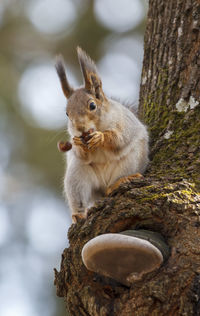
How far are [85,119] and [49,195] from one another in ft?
12.1

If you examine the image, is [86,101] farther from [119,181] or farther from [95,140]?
[119,181]

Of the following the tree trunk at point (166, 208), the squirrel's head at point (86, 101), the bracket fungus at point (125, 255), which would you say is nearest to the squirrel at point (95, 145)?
the squirrel's head at point (86, 101)

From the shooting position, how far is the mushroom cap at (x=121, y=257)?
62.6 inches

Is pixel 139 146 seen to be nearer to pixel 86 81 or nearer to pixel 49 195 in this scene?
pixel 86 81

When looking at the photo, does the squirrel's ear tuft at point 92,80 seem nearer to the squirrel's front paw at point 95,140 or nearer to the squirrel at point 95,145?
the squirrel at point 95,145

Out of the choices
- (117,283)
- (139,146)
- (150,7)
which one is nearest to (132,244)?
(117,283)

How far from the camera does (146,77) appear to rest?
2711 millimetres

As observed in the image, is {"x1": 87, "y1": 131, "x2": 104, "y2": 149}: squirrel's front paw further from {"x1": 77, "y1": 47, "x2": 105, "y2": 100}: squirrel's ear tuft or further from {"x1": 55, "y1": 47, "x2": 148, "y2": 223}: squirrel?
{"x1": 77, "y1": 47, "x2": 105, "y2": 100}: squirrel's ear tuft

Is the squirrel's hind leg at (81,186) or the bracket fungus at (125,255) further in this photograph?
the squirrel's hind leg at (81,186)

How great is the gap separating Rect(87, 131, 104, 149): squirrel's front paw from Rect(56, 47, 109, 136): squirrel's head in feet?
0.17

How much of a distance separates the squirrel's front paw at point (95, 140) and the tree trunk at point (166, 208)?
0.82 ft

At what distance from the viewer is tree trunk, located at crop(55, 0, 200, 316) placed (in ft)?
5.22

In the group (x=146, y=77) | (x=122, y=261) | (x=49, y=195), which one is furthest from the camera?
(x=49, y=195)

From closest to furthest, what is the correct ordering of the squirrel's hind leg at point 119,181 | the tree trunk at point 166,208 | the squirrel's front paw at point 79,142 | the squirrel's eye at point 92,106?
the tree trunk at point 166,208, the squirrel's hind leg at point 119,181, the squirrel's front paw at point 79,142, the squirrel's eye at point 92,106
